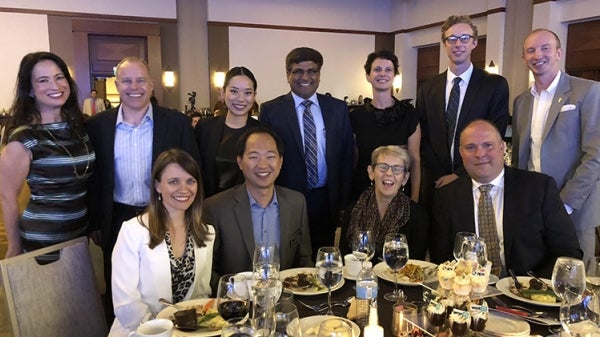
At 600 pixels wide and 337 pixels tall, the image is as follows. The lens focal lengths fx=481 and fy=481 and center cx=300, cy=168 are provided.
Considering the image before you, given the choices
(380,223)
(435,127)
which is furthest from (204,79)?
(380,223)

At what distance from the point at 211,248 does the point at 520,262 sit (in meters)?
1.42

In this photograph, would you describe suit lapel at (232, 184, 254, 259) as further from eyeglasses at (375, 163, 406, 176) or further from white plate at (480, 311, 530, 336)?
white plate at (480, 311, 530, 336)

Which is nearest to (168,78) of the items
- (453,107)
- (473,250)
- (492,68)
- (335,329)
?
(492,68)

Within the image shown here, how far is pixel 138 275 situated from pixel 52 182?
75cm

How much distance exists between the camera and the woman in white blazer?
6.19 feet

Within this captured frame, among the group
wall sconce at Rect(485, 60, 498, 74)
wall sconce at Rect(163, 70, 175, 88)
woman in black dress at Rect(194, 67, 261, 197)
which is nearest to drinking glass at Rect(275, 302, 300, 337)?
woman in black dress at Rect(194, 67, 261, 197)

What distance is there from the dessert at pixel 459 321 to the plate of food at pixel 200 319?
0.68m

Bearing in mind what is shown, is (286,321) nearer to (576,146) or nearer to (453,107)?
(453,107)

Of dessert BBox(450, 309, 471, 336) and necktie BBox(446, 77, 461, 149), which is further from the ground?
necktie BBox(446, 77, 461, 149)

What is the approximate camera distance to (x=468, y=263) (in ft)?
4.71

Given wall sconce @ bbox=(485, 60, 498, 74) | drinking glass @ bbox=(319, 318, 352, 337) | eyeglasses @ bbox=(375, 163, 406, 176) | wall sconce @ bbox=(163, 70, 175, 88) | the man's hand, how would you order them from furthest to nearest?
wall sconce @ bbox=(163, 70, 175, 88), wall sconce @ bbox=(485, 60, 498, 74), the man's hand, eyeglasses @ bbox=(375, 163, 406, 176), drinking glass @ bbox=(319, 318, 352, 337)

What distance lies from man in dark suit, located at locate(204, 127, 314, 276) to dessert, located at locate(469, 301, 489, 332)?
1105mm

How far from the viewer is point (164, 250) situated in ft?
6.47

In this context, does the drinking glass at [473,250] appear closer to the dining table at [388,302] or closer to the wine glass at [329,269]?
the dining table at [388,302]
